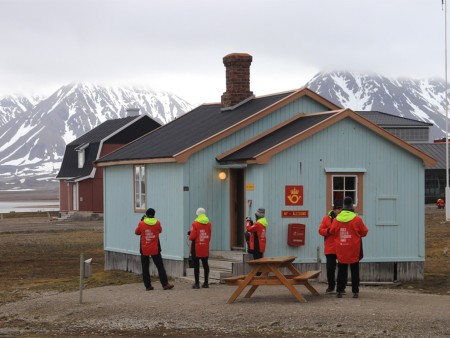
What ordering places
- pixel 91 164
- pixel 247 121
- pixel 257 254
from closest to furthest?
pixel 257 254
pixel 247 121
pixel 91 164

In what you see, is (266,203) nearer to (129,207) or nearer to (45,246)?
(129,207)

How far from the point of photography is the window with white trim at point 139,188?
2562 cm

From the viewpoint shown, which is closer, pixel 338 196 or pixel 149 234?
pixel 149 234

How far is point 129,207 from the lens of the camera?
86.9 ft

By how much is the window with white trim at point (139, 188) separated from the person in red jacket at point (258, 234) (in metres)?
4.77

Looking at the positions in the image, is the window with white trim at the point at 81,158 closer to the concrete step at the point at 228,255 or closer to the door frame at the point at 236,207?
the door frame at the point at 236,207

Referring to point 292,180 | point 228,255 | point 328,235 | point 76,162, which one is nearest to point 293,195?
point 292,180

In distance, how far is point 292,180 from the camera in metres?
22.7

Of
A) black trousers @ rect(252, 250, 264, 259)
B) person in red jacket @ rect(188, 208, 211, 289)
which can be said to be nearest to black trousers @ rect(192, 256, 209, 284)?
person in red jacket @ rect(188, 208, 211, 289)

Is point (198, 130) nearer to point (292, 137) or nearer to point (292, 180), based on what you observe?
point (292, 137)

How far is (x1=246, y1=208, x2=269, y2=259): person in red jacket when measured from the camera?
69.7 feet

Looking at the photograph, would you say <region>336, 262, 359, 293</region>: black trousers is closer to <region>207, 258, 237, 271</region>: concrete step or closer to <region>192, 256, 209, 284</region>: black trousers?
<region>192, 256, 209, 284</region>: black trousers

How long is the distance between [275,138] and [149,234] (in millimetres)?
4590

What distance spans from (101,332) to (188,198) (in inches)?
307
